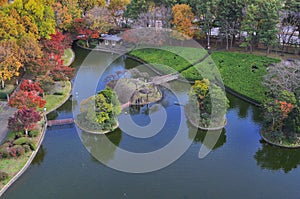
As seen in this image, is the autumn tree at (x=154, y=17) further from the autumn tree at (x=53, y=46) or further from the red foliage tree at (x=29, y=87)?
the red foliage tree at (x=29, y=87)

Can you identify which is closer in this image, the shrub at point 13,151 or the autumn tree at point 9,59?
the shrub at point 13,151

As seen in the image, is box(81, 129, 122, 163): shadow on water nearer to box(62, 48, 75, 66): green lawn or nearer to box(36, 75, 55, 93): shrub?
box(36, 75, 55, 93): shrub

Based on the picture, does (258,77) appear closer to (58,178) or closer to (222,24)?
(222,24)

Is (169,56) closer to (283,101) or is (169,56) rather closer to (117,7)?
(117,7)

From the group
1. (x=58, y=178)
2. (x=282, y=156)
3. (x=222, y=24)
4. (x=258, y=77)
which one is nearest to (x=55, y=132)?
(x=58, y=178)

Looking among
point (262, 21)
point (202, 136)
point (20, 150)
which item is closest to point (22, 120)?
point (20, 150)

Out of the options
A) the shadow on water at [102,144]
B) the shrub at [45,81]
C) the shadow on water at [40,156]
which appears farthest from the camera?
the shrub at [45,81]

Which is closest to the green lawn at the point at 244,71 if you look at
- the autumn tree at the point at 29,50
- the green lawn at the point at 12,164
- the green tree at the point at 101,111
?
the green tree at the point at 101,111
